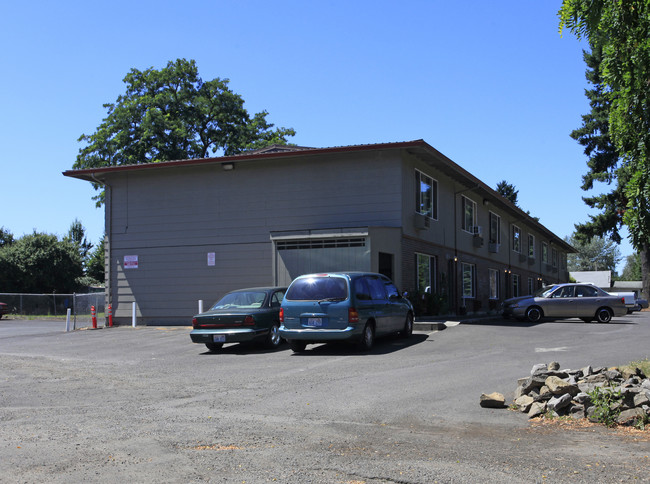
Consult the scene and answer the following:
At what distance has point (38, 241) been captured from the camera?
4600 cm

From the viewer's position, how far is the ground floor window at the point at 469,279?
29000 millimetres

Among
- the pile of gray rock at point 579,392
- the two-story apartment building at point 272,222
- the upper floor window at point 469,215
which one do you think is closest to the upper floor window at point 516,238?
the upper floor window at point 469,215

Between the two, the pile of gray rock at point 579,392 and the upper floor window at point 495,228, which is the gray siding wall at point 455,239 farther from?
the pile of gray rock at point 579,392

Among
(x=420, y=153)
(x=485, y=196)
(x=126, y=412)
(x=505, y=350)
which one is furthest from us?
(x=485, y=196)

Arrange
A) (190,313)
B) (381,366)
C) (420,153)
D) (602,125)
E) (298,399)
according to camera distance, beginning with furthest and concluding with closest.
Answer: (602,125), (190,313), (420,153), (381,366), (298,399)

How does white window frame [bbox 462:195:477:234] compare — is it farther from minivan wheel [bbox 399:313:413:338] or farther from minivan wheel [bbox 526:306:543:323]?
minivan wheel [bbox 399:313:413:338]

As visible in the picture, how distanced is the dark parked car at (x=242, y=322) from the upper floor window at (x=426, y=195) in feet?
29.2

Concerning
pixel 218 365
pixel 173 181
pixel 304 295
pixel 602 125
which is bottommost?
pixel 218 365

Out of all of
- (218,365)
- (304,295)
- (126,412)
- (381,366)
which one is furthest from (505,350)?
(126,412)

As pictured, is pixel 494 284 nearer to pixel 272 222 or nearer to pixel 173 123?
pixel 272 222

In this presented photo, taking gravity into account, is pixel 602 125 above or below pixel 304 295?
above

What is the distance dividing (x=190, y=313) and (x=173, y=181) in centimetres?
486

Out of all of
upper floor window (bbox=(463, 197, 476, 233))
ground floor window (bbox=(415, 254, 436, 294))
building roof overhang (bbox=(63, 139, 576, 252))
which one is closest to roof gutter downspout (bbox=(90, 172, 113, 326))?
building roof overhang (bbox=(63, 139, 576, 252))

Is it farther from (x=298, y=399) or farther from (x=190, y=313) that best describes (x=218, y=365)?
(x=190, y=313)
